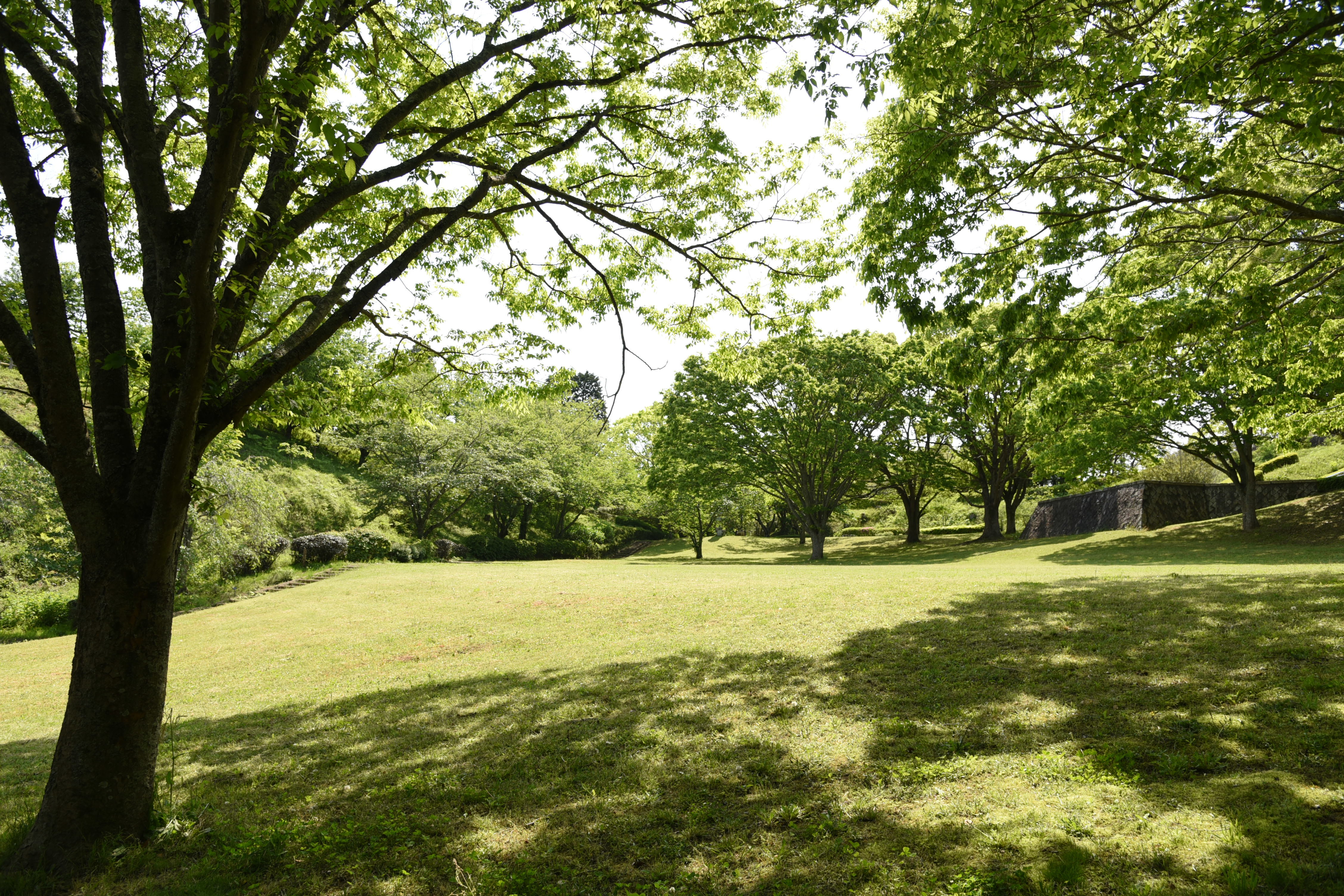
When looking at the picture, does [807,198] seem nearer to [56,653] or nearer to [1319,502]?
[56,653]

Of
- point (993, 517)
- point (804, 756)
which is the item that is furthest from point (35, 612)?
point (993, 517)

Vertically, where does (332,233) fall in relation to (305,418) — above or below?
above

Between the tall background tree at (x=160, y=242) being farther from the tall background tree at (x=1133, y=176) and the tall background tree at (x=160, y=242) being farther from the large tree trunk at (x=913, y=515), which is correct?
the large tree trunk at (x=913, y=515)

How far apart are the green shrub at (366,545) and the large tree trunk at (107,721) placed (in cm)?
2340

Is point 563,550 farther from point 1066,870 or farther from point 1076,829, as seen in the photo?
point 1066,870

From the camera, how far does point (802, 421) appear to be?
93.4 ft

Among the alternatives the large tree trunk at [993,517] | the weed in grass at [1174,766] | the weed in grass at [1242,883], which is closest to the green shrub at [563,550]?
the large tree trunk at [993,517]

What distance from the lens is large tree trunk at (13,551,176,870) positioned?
439cm

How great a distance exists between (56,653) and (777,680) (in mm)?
17149

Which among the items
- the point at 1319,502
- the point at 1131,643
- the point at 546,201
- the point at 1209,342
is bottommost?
the point at 1131,643

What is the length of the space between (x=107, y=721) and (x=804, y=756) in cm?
507

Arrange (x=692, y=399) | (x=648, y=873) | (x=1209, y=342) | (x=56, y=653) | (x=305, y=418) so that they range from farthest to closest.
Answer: (x=692, y=399) < (x=56, y=653) < (x=1209, y=342) < (x=305, y=418) < (x=648, y=873)

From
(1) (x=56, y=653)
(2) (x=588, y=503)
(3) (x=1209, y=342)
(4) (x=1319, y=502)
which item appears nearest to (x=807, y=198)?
(3) (x=1209, y=342)

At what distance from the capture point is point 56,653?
48.2ft
